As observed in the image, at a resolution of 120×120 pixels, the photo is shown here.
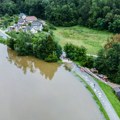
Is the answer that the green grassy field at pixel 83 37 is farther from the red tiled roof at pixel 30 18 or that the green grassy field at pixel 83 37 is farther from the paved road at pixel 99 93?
the paved road at pixel 99 93

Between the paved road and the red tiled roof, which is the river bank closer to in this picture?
the paved road

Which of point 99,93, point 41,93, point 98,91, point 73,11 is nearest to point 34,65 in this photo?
point 41,93

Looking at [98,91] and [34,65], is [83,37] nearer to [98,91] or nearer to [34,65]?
[34,65]

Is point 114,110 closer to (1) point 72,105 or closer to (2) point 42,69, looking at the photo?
(1) point 72,105

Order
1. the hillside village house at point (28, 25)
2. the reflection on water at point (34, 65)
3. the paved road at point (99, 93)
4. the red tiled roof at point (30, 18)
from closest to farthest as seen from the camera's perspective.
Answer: the paved road at point (99, 93), the reflection on water at point (34, 65), the hillside village house at point (28, 25), the red tiled roof at point (30, 18)

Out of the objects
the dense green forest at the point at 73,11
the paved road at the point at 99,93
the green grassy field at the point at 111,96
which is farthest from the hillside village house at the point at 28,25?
the green grassy field at the point at 111,96

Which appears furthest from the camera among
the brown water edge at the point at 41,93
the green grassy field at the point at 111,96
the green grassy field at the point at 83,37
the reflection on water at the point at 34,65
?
the green grassy field at the point at 83,37

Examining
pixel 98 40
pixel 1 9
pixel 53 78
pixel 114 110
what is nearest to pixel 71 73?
pixel 53 78
